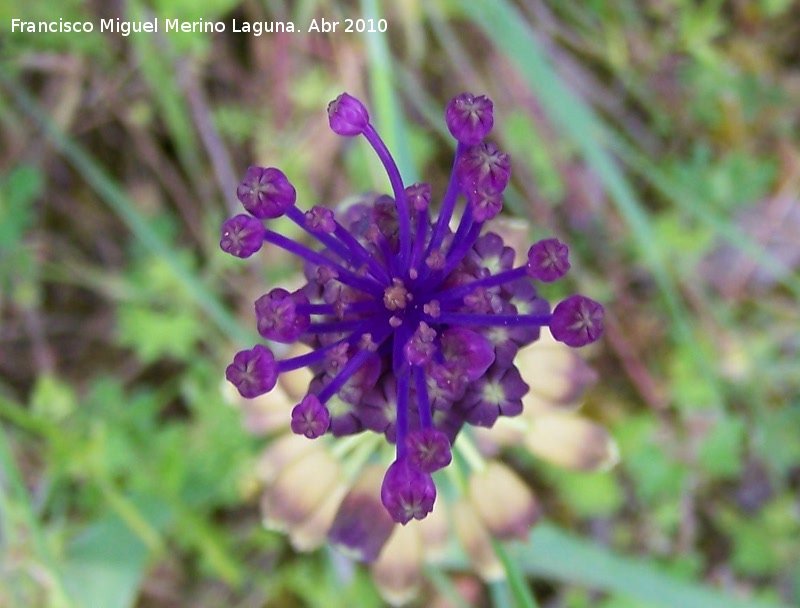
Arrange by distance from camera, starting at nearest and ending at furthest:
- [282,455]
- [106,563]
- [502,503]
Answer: [502,503] < [282,455] < [106,563]

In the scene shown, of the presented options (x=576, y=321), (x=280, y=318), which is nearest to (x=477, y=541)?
(x=576, y=321)

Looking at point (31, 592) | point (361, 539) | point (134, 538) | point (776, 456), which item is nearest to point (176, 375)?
point (134, 538)

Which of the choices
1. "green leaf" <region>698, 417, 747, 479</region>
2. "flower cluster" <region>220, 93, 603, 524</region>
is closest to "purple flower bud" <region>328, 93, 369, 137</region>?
"flower cluster" <region>220, 93, 603, 524</region>

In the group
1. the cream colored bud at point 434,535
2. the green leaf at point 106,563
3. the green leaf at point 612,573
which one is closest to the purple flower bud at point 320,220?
the cream colored bud at point 434,535

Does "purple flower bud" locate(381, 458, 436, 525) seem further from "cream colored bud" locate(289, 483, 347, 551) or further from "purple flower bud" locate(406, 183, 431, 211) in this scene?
"cream colored bud" locate(289, 483, 347, 551)

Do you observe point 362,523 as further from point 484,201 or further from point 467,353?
point 484,201

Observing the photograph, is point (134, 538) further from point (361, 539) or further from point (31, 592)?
point (361, 539)

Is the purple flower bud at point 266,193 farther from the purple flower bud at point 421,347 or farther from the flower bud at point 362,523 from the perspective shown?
the flower bud at point 362,523
